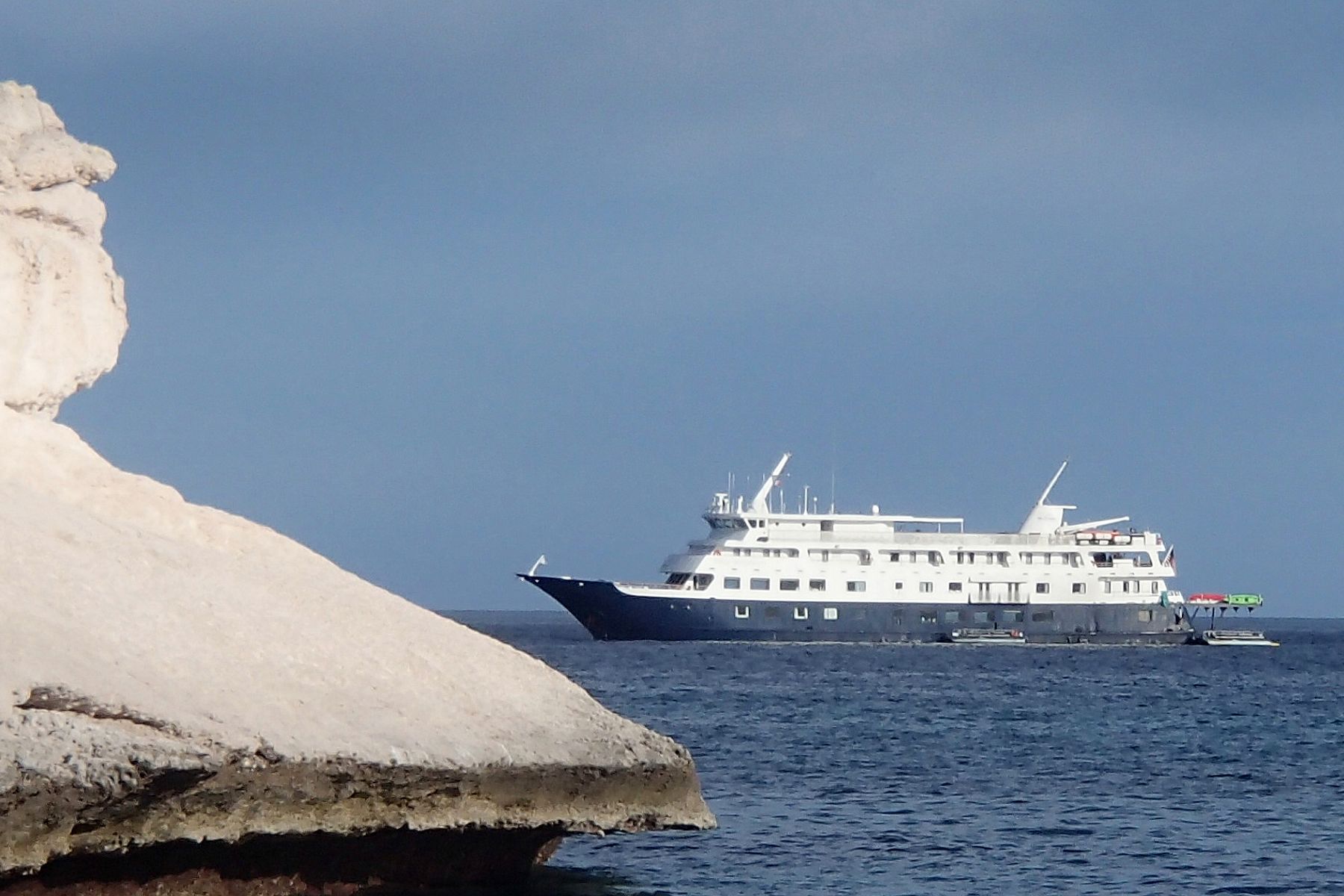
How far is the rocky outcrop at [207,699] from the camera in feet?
29.5

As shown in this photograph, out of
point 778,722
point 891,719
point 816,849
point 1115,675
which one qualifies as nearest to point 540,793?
point 816,849

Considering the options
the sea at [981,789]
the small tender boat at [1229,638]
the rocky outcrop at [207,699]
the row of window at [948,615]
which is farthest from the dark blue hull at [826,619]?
the rocky outcrop at [207,699]

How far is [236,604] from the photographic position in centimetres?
1130

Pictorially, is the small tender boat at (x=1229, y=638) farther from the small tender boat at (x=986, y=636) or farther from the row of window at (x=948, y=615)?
the small tender boat at (x=986, y=636)

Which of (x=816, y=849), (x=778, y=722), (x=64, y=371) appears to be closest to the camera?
(x=64, y=371)

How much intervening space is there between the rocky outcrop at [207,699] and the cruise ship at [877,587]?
60619 mm

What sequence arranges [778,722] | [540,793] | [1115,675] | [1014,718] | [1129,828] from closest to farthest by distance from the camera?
1. [540,793]
2. [1129,828]
3. [778,722]
4. [1014,718]
5. [1115,675]

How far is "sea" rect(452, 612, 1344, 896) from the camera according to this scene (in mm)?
15688

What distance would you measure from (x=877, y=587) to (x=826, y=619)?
8.75ft

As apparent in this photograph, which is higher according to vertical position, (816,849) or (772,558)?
(772,558)

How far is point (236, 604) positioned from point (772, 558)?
64769mm

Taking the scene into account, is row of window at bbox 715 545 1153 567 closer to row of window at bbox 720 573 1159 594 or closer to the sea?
row of window at bbox 720 573 1159 594

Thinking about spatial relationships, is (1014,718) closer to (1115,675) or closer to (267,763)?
(1115,675)

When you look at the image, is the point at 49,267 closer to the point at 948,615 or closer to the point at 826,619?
the point at 826,619
